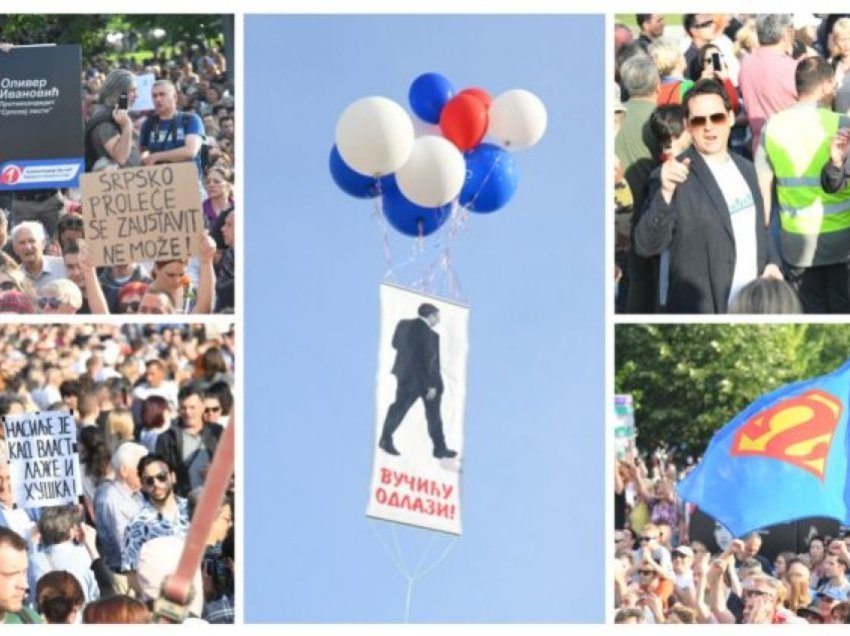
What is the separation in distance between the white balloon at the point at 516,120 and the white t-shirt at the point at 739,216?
1.64 meters

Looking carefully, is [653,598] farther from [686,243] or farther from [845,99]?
[845,99]

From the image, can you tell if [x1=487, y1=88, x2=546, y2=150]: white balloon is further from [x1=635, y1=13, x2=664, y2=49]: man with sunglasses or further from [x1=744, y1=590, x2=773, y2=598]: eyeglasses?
[x1=744, y1=590, x2=773, y2=598]: eyeglasses

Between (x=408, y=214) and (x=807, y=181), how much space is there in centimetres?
274

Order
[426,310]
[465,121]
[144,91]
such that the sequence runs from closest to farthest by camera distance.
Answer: [465,121] < [426,310] < [144,91]

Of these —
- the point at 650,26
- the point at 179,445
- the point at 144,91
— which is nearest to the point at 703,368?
the point at 650,26

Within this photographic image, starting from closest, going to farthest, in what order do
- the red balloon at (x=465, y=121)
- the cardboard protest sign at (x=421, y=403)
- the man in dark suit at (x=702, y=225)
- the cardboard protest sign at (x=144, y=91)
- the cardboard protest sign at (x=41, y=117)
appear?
the red balloon at (x=465, y=121) → the cardboard protest sign at (x=421, y=403) → the man in dark suit at (x=702, y=225) → the cardboard protest sign at (x=41, y=117) → the cardboard protest sign at (x=144, y=91)

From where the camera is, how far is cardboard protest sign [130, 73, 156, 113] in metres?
13.0

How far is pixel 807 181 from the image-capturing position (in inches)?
507

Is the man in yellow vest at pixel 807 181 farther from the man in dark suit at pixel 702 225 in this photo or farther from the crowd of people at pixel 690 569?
the crowd of people at pixel 690 569

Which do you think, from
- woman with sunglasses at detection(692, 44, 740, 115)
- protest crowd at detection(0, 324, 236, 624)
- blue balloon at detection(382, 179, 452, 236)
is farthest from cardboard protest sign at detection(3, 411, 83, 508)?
woman with sunglasses at detection(692, 44, 740, 115)

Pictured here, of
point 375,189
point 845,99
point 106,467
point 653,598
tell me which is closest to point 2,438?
point 106,467

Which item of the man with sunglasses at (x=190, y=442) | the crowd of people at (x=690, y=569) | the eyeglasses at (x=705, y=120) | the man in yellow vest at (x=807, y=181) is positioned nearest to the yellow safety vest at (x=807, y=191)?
the man in yellow vest at (x=807, y=181)

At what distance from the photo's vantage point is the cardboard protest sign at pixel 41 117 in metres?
12.8

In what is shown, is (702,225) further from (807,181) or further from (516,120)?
(516,120)
